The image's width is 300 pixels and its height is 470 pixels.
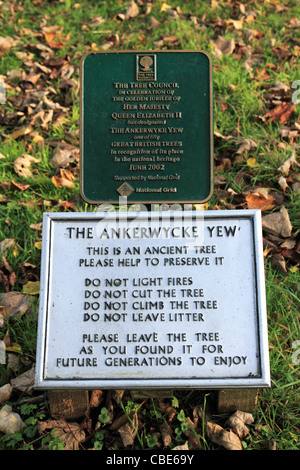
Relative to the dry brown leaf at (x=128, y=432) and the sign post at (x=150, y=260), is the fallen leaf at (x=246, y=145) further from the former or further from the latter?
the dry brown leaf at (x=128, y=432)

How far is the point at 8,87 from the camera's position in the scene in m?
4.34

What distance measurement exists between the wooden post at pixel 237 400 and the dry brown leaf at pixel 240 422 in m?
0.03

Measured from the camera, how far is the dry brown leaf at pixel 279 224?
303 centimetres

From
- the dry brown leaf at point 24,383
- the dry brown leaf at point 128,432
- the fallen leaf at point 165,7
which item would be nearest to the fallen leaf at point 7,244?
the dry brown leaf at point 24,383

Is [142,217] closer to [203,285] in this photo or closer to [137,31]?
[203,285]

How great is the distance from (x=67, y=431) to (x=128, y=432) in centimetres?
31

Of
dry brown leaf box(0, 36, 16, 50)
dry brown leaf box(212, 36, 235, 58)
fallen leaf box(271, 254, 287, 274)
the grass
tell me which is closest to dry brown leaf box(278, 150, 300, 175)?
the grass

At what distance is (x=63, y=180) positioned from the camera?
3.42 m

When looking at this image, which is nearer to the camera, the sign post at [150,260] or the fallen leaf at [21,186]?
the sign post at [150,260]

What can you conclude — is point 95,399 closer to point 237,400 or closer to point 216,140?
point 237,400

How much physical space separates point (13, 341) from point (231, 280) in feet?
4.39

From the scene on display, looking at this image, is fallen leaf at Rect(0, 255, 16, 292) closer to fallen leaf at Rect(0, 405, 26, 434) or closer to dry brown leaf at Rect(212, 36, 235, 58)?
fallen leaf at Rect(0, 405, 26, 434)

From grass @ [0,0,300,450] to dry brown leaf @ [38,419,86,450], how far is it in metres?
0.05

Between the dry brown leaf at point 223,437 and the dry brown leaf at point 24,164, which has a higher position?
the dry brown leaf at point 24,164
